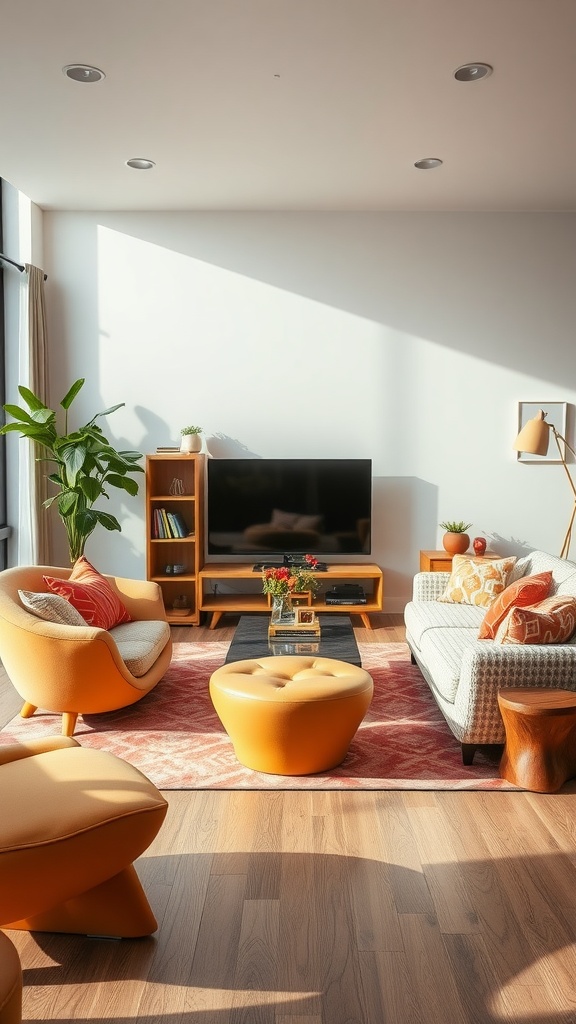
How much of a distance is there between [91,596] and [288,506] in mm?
2277

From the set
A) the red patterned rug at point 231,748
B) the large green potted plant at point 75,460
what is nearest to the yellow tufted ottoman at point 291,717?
the red patterned rug at point 231,748

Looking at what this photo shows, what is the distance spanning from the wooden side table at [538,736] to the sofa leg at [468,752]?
0.15 metres

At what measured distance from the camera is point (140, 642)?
4.14 metres

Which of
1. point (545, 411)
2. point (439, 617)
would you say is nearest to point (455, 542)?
point (545, 411)

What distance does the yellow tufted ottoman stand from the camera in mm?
3236

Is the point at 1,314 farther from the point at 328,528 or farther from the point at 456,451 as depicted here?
the point at 456,451

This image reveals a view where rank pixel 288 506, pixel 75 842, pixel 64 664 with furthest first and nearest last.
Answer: pixel 288 506 < pixel 64 664 < pixel 75 842

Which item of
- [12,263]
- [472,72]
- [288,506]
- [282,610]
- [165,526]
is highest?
[472,72]

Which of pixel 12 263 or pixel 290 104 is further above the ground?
pixel 290 104

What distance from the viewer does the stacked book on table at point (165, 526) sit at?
607cm

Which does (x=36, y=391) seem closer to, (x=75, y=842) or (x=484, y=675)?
(x=484, y=675)

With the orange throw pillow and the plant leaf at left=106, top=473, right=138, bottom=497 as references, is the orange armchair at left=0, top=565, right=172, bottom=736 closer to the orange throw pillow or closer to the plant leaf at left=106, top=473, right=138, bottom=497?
the orange throw pillow

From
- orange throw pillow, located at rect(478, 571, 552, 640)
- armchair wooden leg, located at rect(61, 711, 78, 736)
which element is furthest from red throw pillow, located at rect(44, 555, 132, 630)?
orange throw pillow, located at rect(478, 571, 552, 640)

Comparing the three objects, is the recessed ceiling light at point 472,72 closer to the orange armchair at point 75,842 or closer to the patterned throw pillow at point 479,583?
the patterned throw pillow at point 479,583
